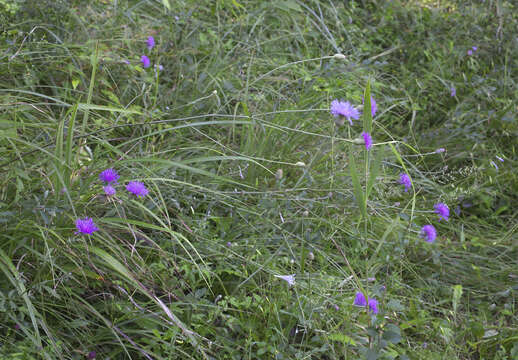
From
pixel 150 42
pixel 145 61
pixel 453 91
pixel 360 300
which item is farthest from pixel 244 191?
pixel 453 91

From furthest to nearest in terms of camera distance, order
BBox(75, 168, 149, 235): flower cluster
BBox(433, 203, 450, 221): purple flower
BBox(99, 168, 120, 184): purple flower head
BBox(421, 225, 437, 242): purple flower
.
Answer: BBox(433, 203, 450, 221): purple flower → BBox(421, 225, 437, 242): purple flower → BBox(99, 168, 120, 184): purple flower head → BBox(75, 168, 149, 235): flower cluster

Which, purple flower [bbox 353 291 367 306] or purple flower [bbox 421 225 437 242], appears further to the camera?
purple flower [bbox 421 225 437 242]

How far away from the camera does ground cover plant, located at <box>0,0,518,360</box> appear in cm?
146

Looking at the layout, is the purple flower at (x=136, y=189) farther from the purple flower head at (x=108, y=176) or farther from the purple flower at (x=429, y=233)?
the purple flower at (x=429, y=233)

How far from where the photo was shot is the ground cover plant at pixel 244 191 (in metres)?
1.46

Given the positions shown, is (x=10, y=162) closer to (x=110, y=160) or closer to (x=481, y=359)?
(x=110, y=160)

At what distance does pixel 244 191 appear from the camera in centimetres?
175

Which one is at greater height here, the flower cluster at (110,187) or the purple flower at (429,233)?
the flower cluster at (110,187)

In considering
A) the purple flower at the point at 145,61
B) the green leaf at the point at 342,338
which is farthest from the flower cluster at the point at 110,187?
the purple flower at the point at 145,61

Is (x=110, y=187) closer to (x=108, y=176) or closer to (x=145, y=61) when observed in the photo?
(x=108, y=176)

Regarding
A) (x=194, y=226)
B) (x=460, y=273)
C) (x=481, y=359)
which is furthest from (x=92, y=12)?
(x=481, y=359)

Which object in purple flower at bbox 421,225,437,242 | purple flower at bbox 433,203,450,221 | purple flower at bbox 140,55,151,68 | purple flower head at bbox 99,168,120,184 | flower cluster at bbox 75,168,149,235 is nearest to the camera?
flower cluster at bbox 75,168,149,235

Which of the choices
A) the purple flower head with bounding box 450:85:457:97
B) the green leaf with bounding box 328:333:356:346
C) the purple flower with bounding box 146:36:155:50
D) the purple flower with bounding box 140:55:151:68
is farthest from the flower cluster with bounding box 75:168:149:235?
the purple flower head with bounding box 450:85:457:97

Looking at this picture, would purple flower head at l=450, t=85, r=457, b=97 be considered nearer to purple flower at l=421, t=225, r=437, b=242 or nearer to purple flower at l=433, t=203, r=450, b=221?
purple flower at l=433, t=203, r=450, b=221
